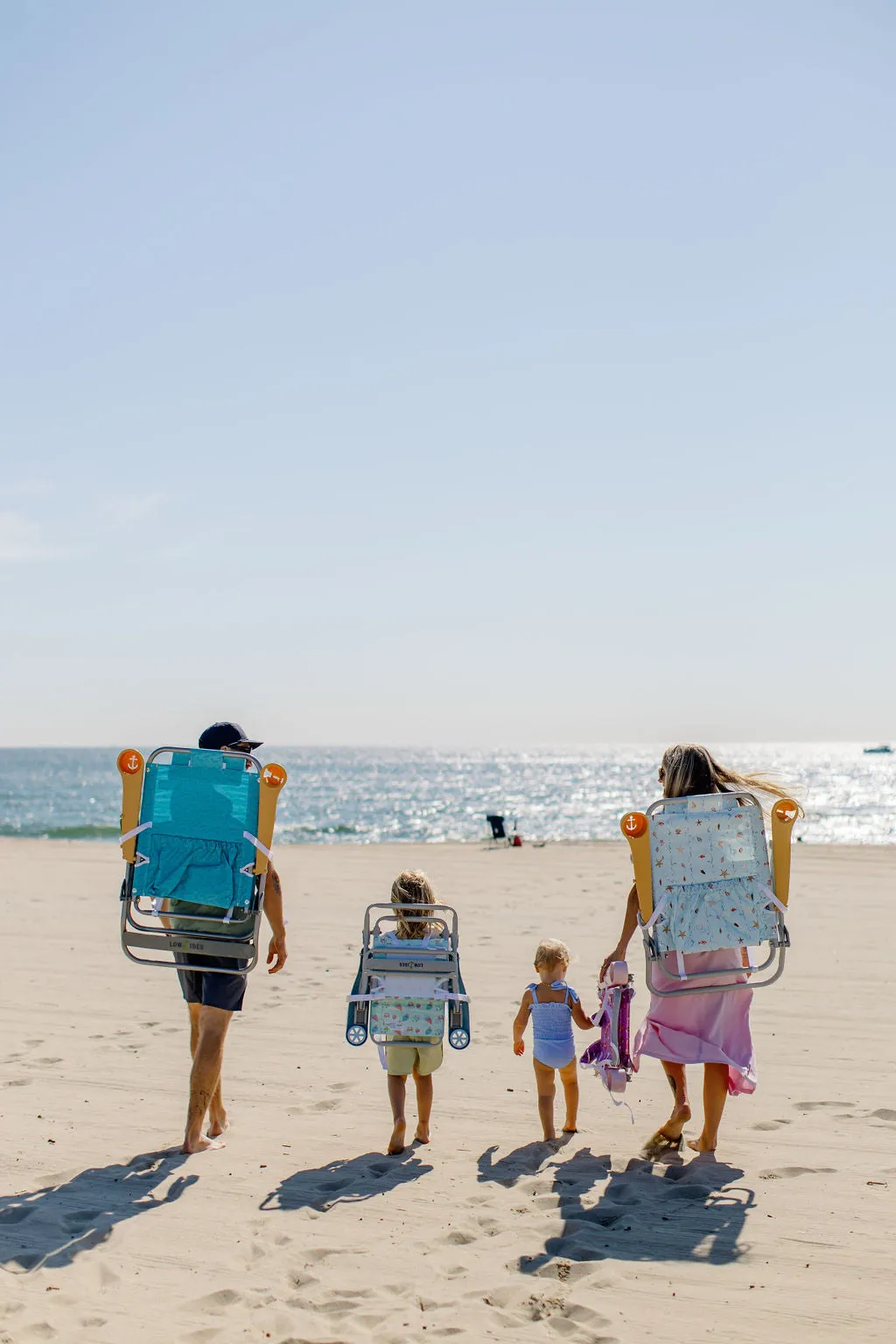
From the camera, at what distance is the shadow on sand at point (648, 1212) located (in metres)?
3.74

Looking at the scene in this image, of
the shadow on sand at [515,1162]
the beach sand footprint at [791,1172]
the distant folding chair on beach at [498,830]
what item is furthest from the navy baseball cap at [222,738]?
the distant folding chair on beach at [498,830]

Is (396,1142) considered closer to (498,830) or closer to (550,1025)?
(550,1025)

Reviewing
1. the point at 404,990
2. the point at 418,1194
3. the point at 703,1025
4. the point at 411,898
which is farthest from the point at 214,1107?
the point at 703,1025

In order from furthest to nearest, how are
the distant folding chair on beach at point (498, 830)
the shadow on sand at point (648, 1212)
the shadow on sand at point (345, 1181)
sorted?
the distant folding chair on beach at point (498, 830)
the shadow on sand at point (345, 1181)
the shadow on sand at point (648, 1212)

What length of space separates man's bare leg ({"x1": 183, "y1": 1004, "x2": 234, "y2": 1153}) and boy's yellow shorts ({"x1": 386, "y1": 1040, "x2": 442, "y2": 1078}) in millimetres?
765

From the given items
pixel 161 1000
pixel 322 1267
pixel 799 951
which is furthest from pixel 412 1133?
pixel 799 951

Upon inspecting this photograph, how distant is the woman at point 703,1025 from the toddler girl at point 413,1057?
89 cm

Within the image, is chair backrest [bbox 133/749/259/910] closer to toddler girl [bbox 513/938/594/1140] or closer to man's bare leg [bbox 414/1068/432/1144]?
man's bare leg [bbox 414/1068/432/1144]

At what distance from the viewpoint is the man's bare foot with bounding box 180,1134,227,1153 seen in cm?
481

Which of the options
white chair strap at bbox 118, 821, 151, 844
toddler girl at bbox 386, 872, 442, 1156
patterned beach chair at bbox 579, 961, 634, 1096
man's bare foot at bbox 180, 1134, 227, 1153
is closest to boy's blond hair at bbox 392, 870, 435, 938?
toddler girl at bbox 386, 872, 442, 1156

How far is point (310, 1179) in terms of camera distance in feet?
14.7

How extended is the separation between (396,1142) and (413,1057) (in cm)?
36

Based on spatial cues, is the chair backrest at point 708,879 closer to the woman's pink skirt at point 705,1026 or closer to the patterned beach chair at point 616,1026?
the woman's pink skirt at point 705,1026

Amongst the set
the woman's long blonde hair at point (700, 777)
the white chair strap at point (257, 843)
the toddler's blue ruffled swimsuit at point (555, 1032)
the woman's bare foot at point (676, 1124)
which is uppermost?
the woman's long blonde hair at point (700, 777)
